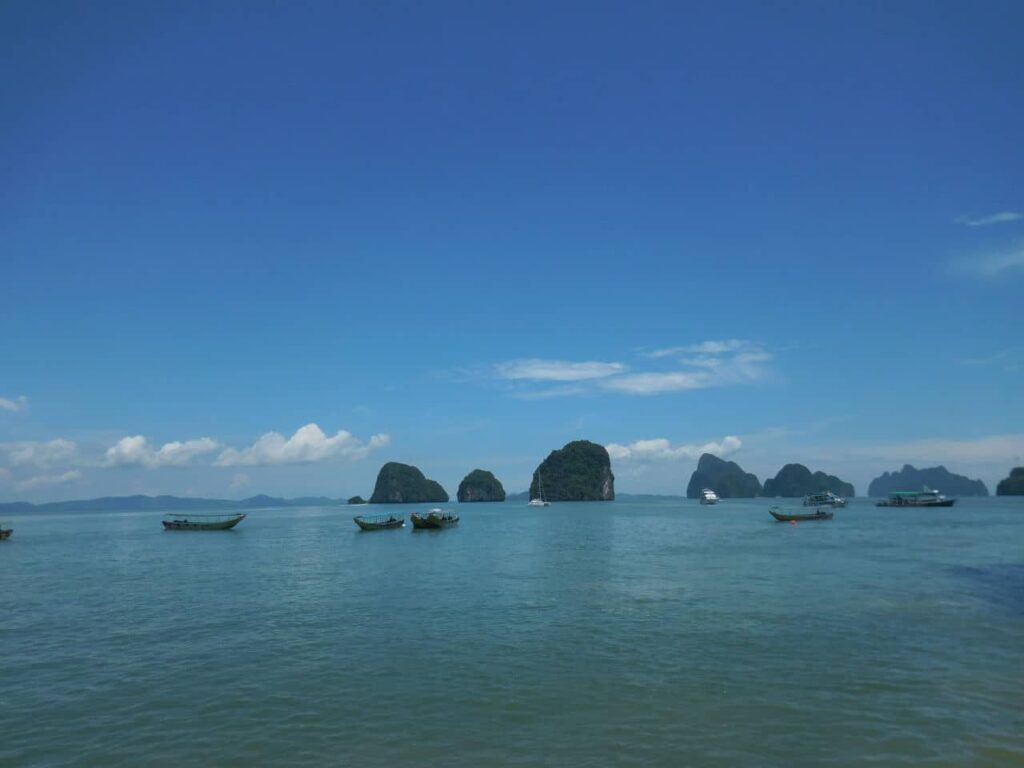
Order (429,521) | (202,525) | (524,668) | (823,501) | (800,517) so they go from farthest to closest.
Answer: (823,501)
(202,525)
(800,517)
(429,521)
(524,668)

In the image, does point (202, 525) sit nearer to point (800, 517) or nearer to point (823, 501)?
point (800, 517)

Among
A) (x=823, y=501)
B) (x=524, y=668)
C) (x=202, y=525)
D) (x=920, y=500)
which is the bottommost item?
(x=202, y=525)

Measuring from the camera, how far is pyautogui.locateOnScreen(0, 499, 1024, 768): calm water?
13.6m

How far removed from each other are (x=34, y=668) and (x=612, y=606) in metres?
23.3

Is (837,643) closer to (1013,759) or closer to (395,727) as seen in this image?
(1013,759)

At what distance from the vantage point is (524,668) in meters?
19.3

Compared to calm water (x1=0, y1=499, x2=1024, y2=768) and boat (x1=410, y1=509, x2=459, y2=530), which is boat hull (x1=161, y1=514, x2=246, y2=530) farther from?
calm water (x1=0, y1=499, x2=1024, y2=768)

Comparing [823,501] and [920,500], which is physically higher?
[920,500]

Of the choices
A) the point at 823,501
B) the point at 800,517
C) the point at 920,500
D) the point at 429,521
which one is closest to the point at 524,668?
the point at 429,521

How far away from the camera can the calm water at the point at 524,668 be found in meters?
13.6

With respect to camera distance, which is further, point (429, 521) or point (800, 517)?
point (800, 517)

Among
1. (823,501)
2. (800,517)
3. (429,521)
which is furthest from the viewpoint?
(823,501)

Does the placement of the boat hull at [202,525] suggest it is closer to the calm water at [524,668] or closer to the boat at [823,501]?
the calm water at [524,668]

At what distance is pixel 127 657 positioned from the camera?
21.9 meters
